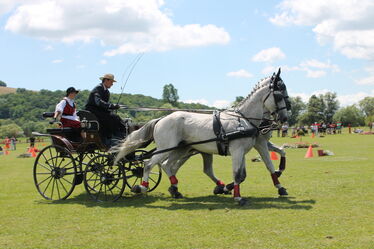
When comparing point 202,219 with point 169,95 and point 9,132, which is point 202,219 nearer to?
point 9,132

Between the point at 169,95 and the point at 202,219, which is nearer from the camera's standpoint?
the point at 202,219

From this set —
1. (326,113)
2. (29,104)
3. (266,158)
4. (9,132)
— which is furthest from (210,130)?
(29,104)

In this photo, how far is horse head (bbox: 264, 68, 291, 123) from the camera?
902 cm

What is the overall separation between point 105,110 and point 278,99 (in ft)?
14.2

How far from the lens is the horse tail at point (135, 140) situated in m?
9.84

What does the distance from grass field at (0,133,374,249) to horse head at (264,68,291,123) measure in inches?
79.5

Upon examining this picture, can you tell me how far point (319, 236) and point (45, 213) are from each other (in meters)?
5.65

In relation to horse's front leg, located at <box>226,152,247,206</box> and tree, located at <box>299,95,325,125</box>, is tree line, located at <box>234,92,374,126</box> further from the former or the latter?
horse's front leg, located at <box>226,152,247,206</box>

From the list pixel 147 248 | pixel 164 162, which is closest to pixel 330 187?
pixel 164 162

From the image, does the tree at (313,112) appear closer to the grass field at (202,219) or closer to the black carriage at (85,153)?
the grass field at (202,219)

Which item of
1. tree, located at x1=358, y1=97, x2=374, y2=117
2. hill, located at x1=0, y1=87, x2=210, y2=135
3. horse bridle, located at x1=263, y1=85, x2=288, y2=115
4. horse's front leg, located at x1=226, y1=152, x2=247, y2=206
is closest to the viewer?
horse's front leg, located at x1=226, y1=152, x2=247, y2=206

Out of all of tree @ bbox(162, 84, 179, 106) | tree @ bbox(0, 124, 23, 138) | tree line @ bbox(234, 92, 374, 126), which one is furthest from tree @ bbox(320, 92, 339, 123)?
tree @ bbox(0, 124, 23, 138)

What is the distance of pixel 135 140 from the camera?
10016mm

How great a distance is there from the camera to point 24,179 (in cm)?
1505
